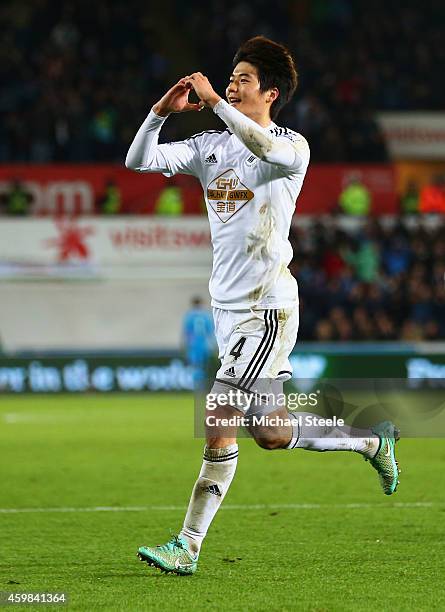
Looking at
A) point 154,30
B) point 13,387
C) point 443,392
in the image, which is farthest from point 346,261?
point 154,30

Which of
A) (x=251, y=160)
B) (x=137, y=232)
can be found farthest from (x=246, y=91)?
(x=137, y=232)

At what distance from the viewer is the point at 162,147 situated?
6.04 metres

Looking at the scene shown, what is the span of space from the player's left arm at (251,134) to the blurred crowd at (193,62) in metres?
15.8

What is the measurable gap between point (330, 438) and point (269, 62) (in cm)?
177

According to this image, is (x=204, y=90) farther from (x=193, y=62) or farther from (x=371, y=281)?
(x=193, y=62)

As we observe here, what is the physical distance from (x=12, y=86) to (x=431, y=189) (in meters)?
7.83

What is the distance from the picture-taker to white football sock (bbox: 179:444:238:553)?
5.82m

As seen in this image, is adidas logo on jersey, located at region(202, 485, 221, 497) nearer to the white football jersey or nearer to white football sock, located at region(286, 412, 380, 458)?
white football sock, located at region(286, 412, 380, 458)

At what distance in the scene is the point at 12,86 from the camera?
22234 mm

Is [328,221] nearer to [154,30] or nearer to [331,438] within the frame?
[154,30]

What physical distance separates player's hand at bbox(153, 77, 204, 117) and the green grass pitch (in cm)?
212

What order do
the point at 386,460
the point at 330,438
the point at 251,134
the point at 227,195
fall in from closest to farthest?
the point at 251,134, the point at 227,195, the point at 330,438, the point at 386,460

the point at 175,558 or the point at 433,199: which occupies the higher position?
the point at 433,199

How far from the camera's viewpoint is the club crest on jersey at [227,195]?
231 inches
